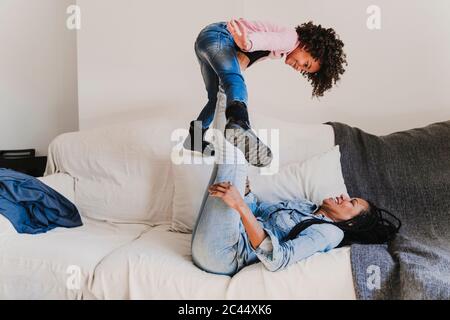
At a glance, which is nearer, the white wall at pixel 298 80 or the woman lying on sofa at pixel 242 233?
the woman lying on sofa at pixel 242 233

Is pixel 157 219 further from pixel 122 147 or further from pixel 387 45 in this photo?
pixel 387 45

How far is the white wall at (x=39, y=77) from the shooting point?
2055 mm

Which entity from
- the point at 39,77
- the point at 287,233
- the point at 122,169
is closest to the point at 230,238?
the point at 287,233

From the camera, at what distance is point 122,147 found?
170 cm

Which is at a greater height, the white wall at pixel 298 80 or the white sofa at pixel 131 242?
the white wall at pixel 298 80

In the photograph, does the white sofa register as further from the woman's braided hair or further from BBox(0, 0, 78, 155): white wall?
BBox(0, 0, 78, 155): white wall

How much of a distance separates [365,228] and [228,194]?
48cm

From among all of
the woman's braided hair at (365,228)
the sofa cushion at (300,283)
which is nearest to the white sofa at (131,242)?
the sofa cushion at (300,283)

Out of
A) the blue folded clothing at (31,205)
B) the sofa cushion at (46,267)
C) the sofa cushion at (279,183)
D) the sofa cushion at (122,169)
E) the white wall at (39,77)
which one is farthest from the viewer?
the white wall at (39,77)

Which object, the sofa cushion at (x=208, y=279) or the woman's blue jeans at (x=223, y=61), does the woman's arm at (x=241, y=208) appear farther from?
the woman's blue jeans at (x=223, y=61)

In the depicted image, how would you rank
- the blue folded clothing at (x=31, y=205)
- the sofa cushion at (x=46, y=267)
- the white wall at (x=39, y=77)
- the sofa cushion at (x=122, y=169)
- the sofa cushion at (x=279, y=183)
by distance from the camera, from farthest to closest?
the white wall at (x=39, y=77) < the sofa cushion at (x=122, y=169) < the sofa cushion at (x=279, y=183) < the blue folded clothing at (x=31, y=205) < the sofa cushion at (x=46, y=267)

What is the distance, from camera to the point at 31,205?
1425 mm
